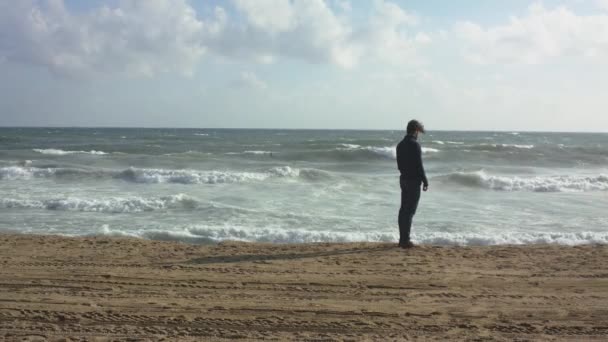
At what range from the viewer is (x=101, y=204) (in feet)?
31.8

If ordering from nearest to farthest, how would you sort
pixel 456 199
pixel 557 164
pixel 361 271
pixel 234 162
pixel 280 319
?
pixel 280 319 < pixel 361 271 < pixel 456 199 < pixel 234 162 < pixel 557 164

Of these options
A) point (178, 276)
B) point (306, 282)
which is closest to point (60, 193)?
point (178, 276)

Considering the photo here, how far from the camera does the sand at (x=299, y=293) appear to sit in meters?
3.47

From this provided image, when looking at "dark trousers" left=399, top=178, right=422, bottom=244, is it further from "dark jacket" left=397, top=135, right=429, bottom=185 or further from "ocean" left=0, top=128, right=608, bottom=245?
"ocean" left=0, top=128, right=608, bottom=245

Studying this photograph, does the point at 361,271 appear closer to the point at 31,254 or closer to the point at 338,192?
the point at 31,254

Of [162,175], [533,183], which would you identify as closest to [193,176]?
[162,175]

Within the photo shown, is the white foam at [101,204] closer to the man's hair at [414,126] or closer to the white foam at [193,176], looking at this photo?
the white foam at [193,176]

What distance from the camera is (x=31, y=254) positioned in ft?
18.4

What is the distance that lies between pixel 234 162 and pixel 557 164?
16.0 m

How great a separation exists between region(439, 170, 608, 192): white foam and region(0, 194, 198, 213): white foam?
29.2ft

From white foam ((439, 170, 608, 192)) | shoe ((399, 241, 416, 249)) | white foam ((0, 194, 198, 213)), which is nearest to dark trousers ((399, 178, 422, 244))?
shoe ((399, 241, 416, 249))

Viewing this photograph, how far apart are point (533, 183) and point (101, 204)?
1217 cm

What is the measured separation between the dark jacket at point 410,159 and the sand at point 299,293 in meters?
0.94

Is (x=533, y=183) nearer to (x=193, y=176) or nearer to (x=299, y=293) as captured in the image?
(x=193, y=176)
